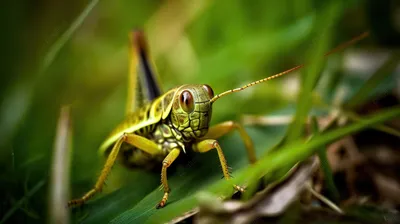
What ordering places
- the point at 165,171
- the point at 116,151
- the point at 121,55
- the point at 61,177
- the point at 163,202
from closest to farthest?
the point at 61,177
the point at 163,202
the point at 165,171
the point at 116,151
the point at 121,55

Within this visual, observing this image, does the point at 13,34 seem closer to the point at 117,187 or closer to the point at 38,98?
the point at 38,98

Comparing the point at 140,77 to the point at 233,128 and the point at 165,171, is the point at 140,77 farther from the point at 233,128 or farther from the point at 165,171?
the point at 165,171

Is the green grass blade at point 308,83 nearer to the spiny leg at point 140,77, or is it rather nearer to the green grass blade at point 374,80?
the green grass blade at point 374,80

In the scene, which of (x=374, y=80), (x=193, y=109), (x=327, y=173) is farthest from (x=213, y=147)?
(x=374, y=80)

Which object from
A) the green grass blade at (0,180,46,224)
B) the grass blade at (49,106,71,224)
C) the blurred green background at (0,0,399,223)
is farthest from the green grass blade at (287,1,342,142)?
the green grass blade at (0,180,46,224)

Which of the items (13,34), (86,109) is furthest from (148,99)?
(13,34)

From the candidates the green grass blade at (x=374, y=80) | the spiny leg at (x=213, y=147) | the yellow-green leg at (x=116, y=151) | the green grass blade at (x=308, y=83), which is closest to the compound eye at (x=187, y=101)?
the spiny leg at (x=213, y=147)
